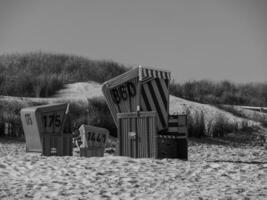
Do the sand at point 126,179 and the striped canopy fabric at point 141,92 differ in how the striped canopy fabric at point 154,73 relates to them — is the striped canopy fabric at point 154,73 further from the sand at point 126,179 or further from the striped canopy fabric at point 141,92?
the sand at point 126,179

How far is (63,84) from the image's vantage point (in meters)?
25.6

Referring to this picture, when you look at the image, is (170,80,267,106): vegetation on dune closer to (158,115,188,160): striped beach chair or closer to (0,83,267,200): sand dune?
(158,115,188,160): striped beach chair

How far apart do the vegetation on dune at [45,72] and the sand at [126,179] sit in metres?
15.5

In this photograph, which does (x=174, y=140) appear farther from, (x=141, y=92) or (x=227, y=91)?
(x=227, y=91)

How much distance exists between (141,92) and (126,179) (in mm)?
3504

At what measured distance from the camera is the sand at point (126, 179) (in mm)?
5946

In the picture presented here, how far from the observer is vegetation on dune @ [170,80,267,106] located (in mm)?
30594

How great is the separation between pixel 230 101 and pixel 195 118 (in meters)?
13.9

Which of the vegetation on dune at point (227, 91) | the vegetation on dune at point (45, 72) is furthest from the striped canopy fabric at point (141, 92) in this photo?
the vegetation on dune at point (227, 91)

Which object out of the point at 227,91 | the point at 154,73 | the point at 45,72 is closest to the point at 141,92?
the point at 154,73

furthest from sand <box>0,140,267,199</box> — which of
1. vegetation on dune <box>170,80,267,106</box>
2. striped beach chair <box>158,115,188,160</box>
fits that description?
vegetation on dune <box>170,80,267,106</box>

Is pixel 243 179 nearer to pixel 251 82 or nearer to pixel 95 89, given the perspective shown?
pixel 95 89

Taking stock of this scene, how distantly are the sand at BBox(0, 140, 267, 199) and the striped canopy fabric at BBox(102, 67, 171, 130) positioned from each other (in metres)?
1.93

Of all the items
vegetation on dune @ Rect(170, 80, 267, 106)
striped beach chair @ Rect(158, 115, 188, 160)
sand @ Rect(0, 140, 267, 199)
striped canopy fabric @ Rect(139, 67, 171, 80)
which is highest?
vegetation on dune @ Rect(170, 80, 267, 106)
